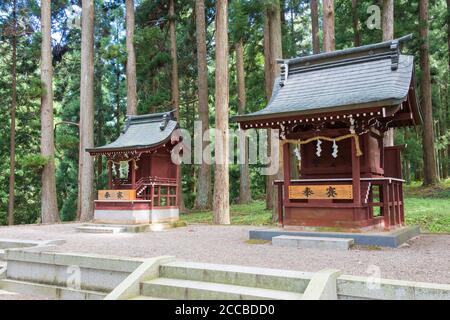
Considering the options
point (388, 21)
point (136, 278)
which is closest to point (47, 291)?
point (136, 278)

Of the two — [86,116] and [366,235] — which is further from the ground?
[86,116]

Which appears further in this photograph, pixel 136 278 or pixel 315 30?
pixel 315 30

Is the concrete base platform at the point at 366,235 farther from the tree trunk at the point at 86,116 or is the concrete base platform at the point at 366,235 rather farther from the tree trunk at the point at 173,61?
the tree trunk at the point at 173,61

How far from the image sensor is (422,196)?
56.7 feet

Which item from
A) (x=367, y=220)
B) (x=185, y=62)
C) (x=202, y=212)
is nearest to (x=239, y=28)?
(x=185, y=62)

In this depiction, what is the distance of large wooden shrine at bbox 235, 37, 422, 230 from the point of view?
8.94 metres

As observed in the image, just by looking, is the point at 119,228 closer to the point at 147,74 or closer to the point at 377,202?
the point at 377,202

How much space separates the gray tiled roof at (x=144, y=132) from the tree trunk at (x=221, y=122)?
6.87 feet

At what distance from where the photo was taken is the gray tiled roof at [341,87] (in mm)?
8641

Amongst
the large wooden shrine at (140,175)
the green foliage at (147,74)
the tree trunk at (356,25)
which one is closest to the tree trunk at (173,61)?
the green foliage at (147,74)

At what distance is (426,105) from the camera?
1838 cm

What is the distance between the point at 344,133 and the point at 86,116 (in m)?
11.9

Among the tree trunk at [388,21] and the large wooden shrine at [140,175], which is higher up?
the tree trunk at [388,21]

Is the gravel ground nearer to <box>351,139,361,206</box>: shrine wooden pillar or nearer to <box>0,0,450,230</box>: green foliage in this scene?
<box>351,139,361,206</box>: shrine wooden pillar
